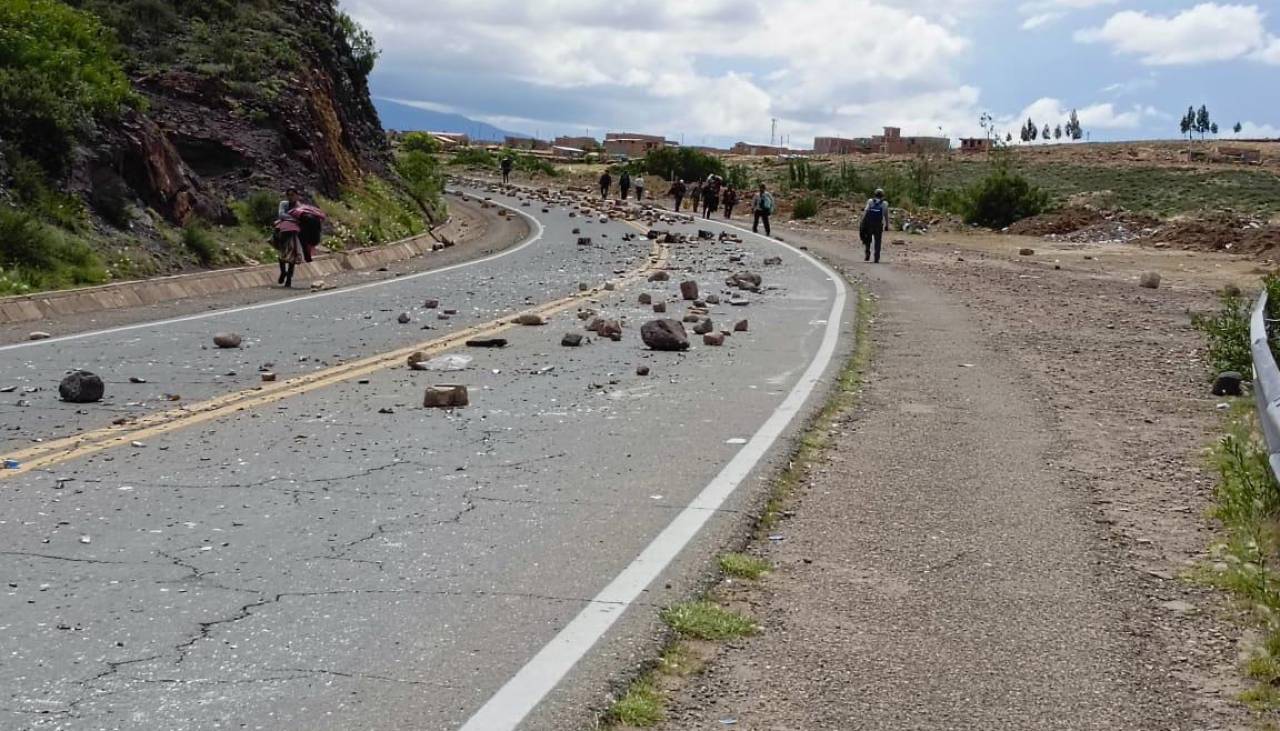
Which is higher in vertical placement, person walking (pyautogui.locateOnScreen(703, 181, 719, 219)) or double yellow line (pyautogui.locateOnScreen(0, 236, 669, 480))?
person walking (pyautogui.locateOnScreen(703, 181, 719, 219))

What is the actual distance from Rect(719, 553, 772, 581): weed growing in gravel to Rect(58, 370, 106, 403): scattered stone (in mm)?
5542

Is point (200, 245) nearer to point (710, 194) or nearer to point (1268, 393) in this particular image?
point (1268, 393)

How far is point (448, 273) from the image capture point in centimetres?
2345

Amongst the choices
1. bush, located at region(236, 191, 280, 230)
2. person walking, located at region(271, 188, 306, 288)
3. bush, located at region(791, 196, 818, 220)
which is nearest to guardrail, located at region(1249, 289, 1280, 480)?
person walking, located at region(271, 188, 306, 288)

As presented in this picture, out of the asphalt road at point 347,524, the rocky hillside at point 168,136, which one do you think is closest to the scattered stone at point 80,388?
the asphalt road at point 347,524

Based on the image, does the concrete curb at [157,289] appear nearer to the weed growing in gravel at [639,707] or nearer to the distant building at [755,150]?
the weed growing in gravel at [639,707]

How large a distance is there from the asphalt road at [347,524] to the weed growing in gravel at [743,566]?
13 cm

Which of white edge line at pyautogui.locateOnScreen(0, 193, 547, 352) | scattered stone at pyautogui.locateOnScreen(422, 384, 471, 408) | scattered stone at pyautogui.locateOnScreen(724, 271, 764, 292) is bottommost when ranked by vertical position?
white edge line at pyautogui.locateOnScreen(0, 193, 547, 352)

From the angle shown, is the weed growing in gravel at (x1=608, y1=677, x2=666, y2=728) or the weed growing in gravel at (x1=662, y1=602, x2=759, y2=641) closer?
the weed growing in gravel at (x1=608, y1=677, x2=666, y2=728)

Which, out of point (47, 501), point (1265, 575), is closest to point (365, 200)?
point (47, 501)

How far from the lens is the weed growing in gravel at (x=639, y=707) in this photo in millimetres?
4074

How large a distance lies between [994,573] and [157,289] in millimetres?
15124

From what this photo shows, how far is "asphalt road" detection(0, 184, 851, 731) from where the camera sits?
4.26m

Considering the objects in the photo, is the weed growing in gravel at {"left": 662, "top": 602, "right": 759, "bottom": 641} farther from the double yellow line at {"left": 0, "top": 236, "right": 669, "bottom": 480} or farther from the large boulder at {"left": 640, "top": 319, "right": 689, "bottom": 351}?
the large boulder at {"left": 640, "top": 319, "right": 689, "bottom": 351}
